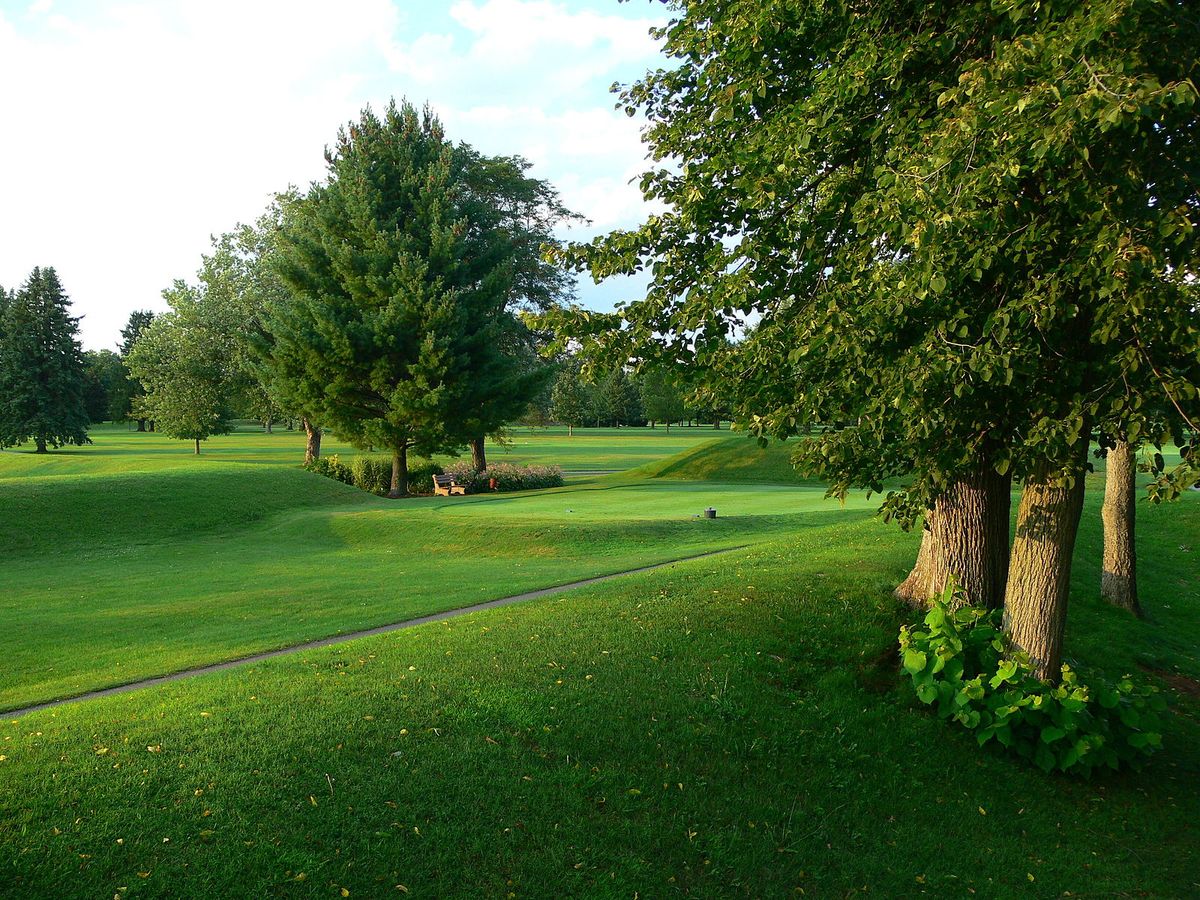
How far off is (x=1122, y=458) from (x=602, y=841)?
11.1 meters

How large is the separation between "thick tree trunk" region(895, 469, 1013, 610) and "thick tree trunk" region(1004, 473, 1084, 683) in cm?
115

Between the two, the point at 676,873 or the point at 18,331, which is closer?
the point at 676,873

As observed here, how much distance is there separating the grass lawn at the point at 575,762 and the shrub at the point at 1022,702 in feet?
0.95

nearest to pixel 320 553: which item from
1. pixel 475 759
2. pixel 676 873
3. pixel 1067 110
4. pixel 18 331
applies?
pixel 475 759

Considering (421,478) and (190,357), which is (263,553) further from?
(190,357)

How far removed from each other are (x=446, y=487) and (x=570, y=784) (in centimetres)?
2896

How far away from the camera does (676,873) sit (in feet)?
17.5

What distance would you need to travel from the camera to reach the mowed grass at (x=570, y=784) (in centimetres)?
502

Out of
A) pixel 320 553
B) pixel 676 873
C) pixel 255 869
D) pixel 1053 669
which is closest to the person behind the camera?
pixel 255 869

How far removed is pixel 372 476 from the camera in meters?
35.5

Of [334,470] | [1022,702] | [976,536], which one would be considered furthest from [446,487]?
[1022,702]

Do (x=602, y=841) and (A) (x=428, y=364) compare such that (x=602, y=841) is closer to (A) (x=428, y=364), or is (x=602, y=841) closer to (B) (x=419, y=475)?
(A) (x=428, y=364)

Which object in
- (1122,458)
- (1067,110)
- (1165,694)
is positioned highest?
(1067,110)

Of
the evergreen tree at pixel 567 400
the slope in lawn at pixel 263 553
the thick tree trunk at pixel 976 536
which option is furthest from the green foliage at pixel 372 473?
the evergreen tree at pixel 567 400
